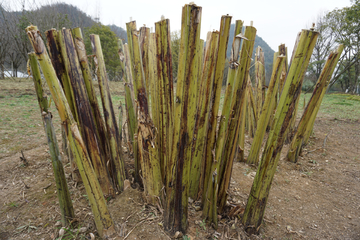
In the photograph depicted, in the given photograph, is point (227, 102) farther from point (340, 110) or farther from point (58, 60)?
point (340, 110)

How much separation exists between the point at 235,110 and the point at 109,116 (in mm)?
989

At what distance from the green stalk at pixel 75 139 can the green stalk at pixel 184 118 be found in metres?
0.41

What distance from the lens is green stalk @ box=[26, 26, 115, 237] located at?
3.10 feet

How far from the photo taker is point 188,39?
3.10 ft

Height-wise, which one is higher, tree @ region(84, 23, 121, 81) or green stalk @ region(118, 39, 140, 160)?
tree @ region(84, 23, 121, 81)

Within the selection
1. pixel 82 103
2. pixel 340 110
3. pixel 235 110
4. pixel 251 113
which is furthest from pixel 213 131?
pixel 340 110

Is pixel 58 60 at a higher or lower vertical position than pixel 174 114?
higher

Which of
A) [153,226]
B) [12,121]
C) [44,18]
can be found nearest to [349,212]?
[153,226]

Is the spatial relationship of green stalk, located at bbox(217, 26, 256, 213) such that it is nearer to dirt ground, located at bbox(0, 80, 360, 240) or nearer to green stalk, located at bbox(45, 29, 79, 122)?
dirt ground, located at bbox(0, 80, 360, 240)

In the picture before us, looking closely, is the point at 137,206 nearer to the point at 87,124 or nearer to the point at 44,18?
the point at 87,124

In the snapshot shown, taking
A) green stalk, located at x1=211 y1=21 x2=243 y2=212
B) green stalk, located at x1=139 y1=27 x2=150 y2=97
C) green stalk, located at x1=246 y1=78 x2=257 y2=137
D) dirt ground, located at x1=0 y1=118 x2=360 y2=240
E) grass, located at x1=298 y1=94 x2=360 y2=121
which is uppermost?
green stalk, located at x1=139 y1=27 x2=150 y2=97

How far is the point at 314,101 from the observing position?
247cm

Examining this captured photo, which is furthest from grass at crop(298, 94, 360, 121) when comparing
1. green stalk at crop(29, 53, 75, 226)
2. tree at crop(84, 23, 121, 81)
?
tree at crop(84, 23, 121, 81)

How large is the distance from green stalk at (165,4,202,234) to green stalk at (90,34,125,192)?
60cm
